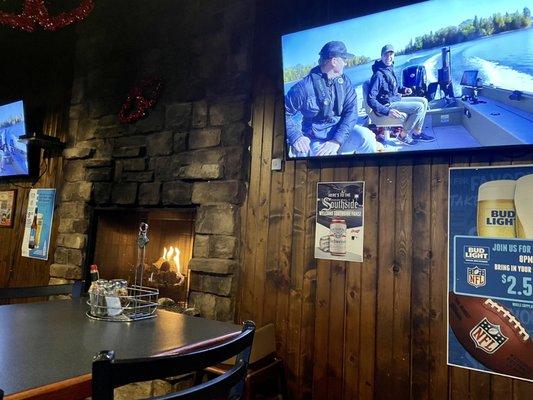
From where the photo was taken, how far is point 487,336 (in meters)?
1.69

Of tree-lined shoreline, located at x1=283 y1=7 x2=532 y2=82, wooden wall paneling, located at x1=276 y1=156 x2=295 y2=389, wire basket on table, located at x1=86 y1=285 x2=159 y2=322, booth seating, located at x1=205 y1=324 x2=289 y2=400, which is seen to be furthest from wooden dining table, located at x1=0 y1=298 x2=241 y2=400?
tree-lined shoreline, located at x1=283 y1=7 x2=532 y2=82

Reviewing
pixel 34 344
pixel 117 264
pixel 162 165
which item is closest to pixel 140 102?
pixel 162 165

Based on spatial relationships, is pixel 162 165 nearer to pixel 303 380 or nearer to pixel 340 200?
pixel 340 200

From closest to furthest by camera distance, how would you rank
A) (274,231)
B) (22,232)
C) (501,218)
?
(501,218) → (274,231) → (22,232)

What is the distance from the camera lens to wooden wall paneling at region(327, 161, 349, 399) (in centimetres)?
201

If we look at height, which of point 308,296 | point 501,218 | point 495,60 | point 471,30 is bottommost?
point 308,296

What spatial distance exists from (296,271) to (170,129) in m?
1.39

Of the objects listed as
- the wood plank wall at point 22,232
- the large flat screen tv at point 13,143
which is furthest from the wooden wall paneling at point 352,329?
the large flat screen tv at point 13,143

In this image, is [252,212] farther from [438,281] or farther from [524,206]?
[524,206]

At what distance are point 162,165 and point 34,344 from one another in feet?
6.41

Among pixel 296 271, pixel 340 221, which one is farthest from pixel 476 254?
pixel 296 271

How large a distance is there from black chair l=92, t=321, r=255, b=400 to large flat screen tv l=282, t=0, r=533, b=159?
1.37 metres

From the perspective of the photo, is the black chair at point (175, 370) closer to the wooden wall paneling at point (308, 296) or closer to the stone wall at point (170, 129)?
the wooden wall paneling at point (308, 296)

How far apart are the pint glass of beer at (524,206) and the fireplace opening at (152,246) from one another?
189cm
